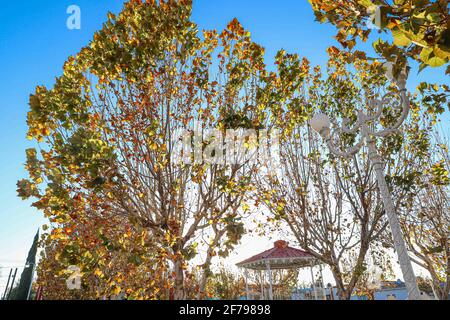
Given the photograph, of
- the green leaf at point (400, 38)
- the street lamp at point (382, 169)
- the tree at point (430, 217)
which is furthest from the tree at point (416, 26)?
the tree at point (430, 217)

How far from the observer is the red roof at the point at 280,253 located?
1153 cm

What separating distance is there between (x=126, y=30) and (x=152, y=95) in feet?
4.11

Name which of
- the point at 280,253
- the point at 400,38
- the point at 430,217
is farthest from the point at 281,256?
the point at 400,38

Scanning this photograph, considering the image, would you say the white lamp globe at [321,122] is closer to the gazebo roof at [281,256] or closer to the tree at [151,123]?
the tree at [151,123]

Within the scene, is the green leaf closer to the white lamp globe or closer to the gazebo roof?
the white lamp globe

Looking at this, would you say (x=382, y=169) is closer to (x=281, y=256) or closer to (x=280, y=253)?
(x=281, y=256)

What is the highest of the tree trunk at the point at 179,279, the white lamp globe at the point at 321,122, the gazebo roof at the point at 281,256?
the white lamp globe at the point at 321,122

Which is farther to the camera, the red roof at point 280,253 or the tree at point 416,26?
the red roof at point 280,253

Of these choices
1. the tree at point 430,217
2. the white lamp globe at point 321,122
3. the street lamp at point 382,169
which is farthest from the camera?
the tree at point 430,217

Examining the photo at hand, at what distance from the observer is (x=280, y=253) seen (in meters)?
11.8

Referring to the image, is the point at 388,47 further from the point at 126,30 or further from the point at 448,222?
Result: the point at 448,222

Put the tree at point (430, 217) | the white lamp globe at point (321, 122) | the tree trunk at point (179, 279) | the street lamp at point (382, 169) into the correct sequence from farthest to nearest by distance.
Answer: the tree at point (430, 217)
the tree trunk at point (179, 279)
the white lamp globe at point (321, 122)
the street lamp at point (382, 169)
